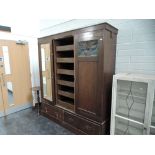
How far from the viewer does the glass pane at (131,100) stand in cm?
168

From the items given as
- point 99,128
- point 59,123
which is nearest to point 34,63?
point 59,123

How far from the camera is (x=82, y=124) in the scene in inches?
82.8

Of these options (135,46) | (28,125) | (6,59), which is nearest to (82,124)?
(28,125)

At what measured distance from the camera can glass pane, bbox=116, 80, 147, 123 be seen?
1.68 meters

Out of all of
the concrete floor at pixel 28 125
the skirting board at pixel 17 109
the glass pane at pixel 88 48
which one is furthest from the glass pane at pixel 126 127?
the skirting board at pixel 17 109

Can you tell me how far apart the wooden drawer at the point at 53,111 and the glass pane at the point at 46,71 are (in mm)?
242

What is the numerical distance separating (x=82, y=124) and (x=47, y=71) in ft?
4.60

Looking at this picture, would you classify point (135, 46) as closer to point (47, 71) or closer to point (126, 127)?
point (126, 127)

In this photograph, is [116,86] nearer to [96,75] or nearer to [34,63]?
[96,75]

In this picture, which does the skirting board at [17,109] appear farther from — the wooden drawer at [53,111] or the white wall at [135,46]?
the white wall at [135,46]

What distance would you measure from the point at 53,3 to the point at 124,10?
0.38 meters

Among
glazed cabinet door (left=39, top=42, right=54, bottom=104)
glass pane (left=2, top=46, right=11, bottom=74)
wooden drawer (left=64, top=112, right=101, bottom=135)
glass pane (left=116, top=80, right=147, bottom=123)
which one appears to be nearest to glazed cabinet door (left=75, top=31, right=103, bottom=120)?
wooden drawer (left=64, top=112, right=101, bottom=135)

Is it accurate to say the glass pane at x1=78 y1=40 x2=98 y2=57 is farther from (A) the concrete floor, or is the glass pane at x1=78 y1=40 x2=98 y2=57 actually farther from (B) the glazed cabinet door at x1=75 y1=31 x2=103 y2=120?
(A) the concrete floor

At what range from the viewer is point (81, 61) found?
1952mm
